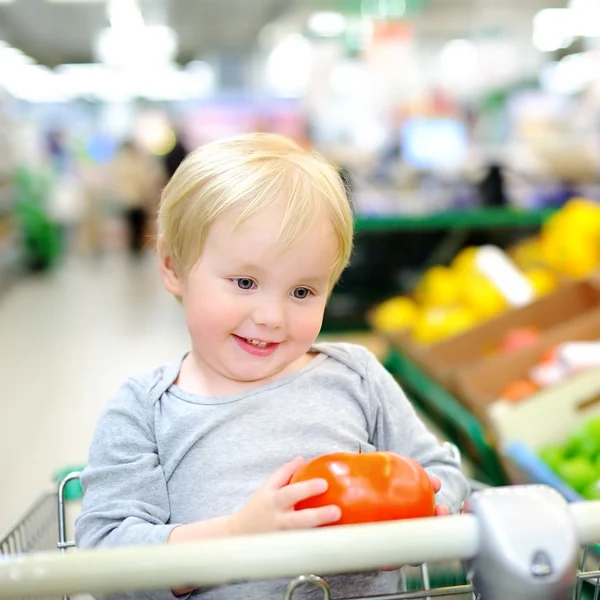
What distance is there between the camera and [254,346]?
1287 mm

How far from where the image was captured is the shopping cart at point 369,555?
2.32 feet

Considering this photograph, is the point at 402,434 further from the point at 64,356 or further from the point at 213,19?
the point at 213,19

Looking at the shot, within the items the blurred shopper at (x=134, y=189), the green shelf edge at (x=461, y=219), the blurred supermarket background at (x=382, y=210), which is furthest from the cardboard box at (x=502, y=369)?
the blurred shopper at (x=134, y=189)

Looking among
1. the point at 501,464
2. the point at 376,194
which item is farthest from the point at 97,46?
the point at 501,464

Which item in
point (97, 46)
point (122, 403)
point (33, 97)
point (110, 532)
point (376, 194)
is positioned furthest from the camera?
point (33, 97)

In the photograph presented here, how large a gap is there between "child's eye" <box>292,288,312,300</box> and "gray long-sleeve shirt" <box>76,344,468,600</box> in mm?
176

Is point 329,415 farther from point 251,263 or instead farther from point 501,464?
point 501,464

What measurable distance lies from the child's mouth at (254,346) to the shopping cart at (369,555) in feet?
1.84

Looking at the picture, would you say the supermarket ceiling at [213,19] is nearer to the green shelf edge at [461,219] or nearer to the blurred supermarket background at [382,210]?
the blurred supermarket background at [382,210]

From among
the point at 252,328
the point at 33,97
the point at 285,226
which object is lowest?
the point at 252,328

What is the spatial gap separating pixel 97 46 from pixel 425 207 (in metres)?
13.5

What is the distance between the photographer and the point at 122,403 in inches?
52.9

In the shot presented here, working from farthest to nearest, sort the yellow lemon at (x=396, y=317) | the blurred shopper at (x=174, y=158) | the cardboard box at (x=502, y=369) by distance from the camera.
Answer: the blurred shopper at (x=174, y=158)
the yellow lemon at (x=396, y=317)
the cardboard box at (x=502, y=369)

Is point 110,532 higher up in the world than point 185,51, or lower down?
lower down
